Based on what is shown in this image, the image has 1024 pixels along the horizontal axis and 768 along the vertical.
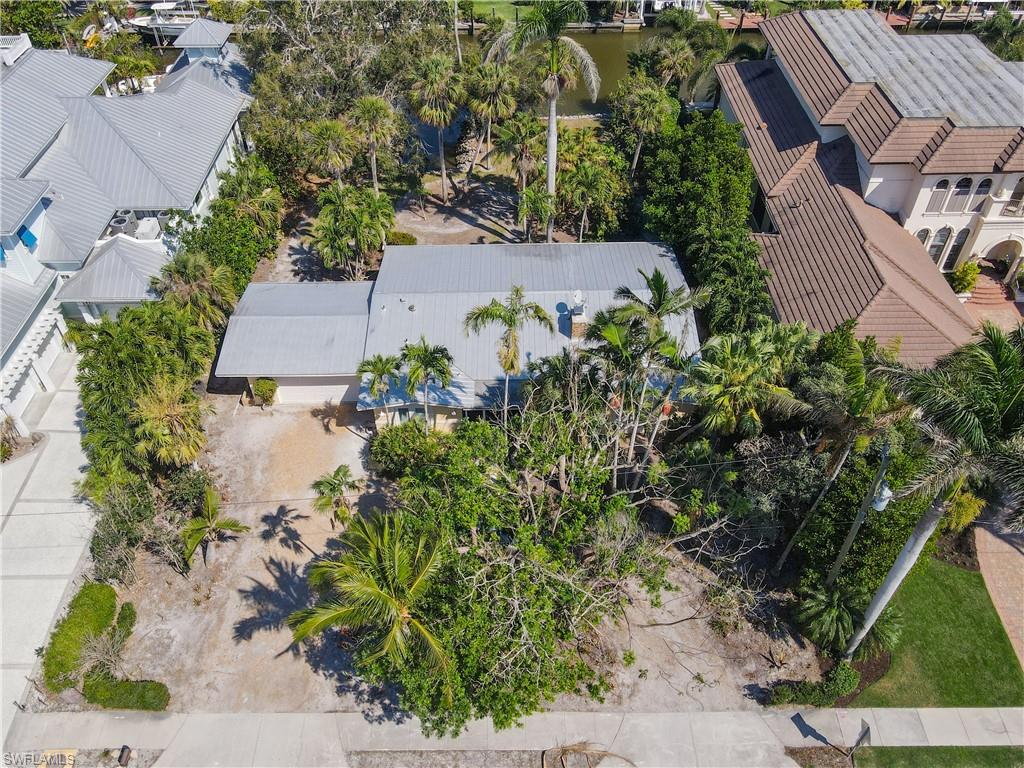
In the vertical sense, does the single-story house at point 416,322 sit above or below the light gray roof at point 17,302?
below

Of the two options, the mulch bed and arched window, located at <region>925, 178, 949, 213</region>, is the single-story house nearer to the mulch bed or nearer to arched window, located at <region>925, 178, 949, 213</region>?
the mulch bed

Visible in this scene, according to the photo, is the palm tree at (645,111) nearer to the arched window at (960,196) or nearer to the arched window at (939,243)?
the arched window at (960,196)

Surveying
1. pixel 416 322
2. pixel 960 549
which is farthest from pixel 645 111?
pixel 960 549

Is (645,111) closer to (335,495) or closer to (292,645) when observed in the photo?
(335,495)

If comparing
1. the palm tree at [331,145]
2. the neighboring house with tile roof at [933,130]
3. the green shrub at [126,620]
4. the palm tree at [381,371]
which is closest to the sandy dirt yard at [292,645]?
the green shrub at [126,620]

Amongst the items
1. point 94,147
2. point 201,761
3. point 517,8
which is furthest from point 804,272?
point 517,8

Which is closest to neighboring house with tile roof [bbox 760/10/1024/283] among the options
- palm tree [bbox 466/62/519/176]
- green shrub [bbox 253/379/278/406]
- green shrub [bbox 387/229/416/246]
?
palm tree [bbox 466/62/519/176]

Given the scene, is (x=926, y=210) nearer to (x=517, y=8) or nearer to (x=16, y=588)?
(x=16, y=588)
